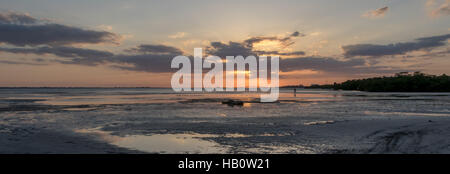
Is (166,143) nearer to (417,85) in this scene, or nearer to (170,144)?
(170,144)

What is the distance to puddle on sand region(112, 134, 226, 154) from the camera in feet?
36.2

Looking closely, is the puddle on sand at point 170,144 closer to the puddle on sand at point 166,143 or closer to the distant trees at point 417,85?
the puddle on sand at point 166,143

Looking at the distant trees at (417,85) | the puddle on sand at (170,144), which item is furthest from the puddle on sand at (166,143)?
the distant trees at (417,85)

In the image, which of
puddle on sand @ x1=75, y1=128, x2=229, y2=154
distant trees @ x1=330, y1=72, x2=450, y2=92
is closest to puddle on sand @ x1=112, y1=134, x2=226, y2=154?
puddle on sand @ x1=75, y1=128, x2=229, y2=154

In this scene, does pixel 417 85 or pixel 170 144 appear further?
pixel 417 85

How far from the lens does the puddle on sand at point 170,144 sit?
11.0 meters

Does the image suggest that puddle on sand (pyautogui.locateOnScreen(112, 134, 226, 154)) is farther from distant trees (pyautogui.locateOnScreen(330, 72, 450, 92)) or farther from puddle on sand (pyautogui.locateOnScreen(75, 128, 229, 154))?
distant trees (pyautogui.locateOnScreen(330, 72, 450, 92))

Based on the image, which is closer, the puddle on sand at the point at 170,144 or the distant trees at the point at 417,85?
the puddle on sand at the point at 170,144

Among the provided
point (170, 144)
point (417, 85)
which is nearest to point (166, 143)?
point (170, 144)

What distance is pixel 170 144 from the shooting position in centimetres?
1216
